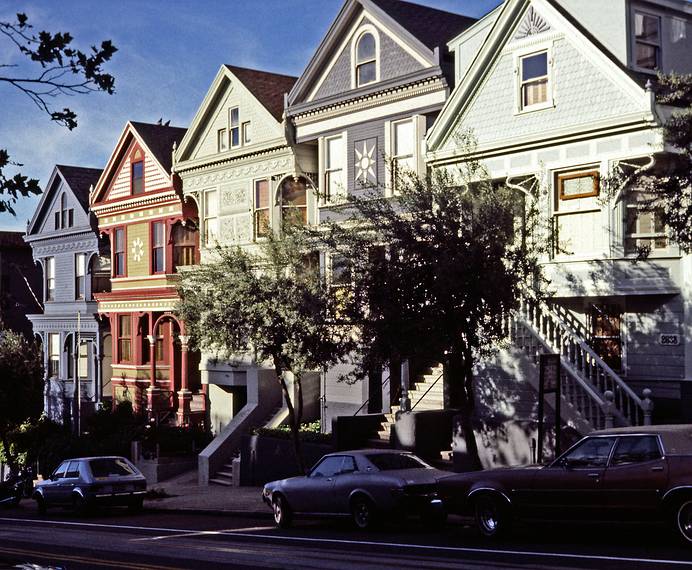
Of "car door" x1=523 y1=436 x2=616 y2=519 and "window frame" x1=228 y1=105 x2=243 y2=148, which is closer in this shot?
"car door" x1=523 y1=436 x2=616 y2=519

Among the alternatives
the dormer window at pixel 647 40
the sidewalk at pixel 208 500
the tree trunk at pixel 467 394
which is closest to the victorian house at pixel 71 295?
the sidewalk at pixel 208 500

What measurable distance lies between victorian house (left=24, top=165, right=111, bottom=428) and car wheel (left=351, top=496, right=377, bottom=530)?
90.9 feet

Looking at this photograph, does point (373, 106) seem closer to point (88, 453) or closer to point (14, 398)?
point (88, 453)

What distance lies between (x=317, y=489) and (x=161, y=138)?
25.6 meters

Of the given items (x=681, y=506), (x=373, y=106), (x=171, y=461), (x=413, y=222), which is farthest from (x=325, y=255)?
(x=681, y=506)

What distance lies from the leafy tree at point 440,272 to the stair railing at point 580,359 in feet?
4.96

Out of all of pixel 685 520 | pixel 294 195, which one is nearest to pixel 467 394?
pixel 685 520

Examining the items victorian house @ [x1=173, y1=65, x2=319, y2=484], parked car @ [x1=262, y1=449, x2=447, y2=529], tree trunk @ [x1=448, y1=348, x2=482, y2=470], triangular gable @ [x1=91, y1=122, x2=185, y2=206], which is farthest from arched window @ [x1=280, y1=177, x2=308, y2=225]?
parked car @ [x1=262, y1=449, x2=447, y2=529]

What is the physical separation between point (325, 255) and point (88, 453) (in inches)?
523

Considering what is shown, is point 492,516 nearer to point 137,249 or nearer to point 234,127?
point 234,127

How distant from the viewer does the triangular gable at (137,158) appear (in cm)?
4209

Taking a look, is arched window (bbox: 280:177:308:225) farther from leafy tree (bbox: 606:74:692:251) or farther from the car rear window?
leafy tree (bbox: 606:74:692:251)

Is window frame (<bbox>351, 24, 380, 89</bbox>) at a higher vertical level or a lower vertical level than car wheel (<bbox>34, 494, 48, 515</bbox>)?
higher

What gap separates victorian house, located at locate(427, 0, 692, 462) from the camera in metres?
23.8
